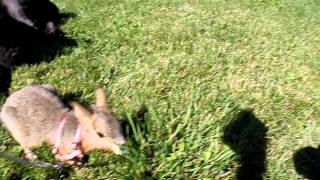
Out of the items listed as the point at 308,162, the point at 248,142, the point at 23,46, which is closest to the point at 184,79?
the point at 248,142

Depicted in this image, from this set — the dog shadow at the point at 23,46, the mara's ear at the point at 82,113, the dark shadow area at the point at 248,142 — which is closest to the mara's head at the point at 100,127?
the mara's ear at the point at 82,113

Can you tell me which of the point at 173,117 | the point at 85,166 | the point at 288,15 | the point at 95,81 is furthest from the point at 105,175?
the point at 288,15

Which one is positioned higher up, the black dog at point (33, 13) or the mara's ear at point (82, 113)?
the black dog at point (33, 13)

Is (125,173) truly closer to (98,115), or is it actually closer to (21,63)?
(98,115)

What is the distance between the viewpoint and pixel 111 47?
273 inches

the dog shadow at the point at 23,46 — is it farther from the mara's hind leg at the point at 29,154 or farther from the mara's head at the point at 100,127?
the mara's head at the point at 100,127

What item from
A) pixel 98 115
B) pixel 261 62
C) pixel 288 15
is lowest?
pixel 98 115

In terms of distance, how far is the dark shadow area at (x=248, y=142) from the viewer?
15.4 ft

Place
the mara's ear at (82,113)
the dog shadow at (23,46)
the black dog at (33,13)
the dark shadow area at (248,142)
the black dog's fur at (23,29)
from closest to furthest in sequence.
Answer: the mara's ear at (82,113) < the dark shadow area at (248,142) < the dog shadow at (23,46) < the black dog's fur at (23,29) < the black dog at (33,13)

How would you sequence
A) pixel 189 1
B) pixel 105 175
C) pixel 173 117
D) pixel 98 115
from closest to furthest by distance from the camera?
pixel 98 115 → pixel 105 175 → pixel 173 117 → pixel 189 1

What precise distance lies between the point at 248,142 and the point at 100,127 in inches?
71.1

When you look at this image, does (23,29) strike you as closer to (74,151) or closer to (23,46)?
(23,46)

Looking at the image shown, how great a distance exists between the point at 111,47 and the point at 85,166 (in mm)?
2884

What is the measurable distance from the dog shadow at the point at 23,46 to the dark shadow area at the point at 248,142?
2.67 meters
